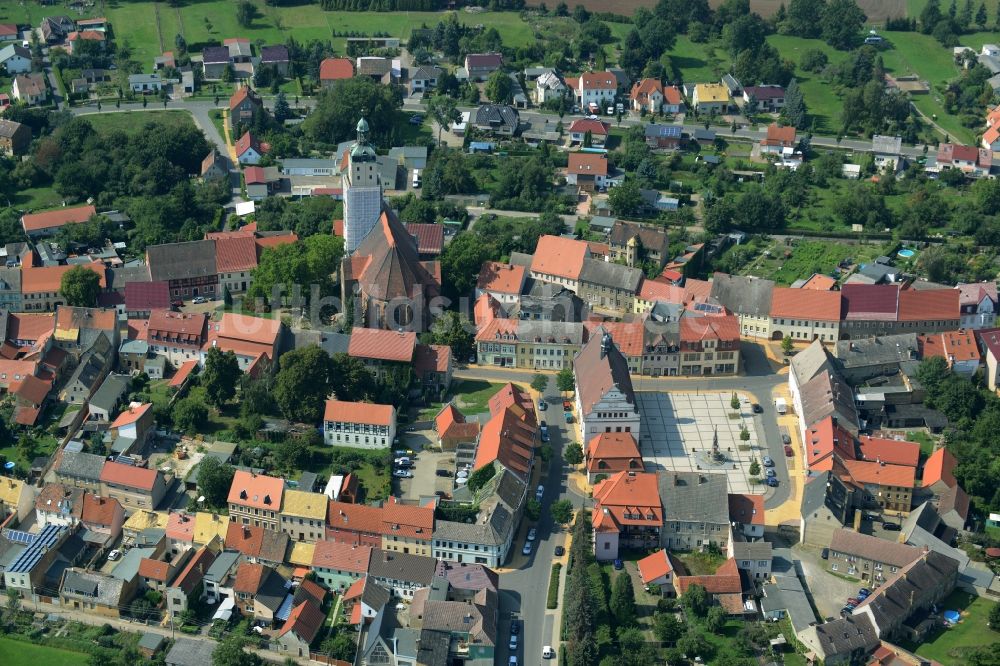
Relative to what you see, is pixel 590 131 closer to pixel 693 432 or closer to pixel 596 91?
pixel 596 91

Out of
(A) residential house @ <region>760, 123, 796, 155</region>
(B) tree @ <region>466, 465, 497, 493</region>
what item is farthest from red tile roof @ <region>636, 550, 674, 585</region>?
(A) residential house @ <region>760, 123, 796, 155</region>

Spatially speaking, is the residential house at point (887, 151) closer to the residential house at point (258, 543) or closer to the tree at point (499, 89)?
the tree at point (499, 89)

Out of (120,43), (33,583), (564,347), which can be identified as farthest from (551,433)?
(120,43)

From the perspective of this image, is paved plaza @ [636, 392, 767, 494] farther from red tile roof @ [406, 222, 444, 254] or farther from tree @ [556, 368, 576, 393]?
red tile roof @ [406, 222, 444, 254]

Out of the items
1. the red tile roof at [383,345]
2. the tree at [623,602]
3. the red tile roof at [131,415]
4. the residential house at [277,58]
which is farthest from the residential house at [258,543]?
the residential house at [277,58]

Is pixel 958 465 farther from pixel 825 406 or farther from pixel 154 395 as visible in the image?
pixel 154 395

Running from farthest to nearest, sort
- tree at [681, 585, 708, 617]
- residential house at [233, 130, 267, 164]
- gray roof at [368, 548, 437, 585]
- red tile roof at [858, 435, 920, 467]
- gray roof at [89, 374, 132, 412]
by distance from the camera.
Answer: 1. residential house at [233, 130, 267, 164]
2. gray roof at [89, 374, 132, 412]
3. red tile roof at [858, 435, 920, 467]
4. gray roof at [368, 548, 437, 585]
5. tree at [681, 585, 708, 617]
